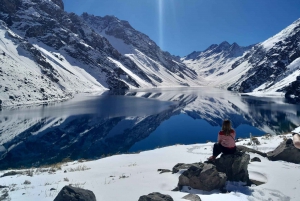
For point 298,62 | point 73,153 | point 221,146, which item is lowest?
point 73,153

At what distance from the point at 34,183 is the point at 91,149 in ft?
69.1

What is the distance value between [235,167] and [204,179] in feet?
5.06

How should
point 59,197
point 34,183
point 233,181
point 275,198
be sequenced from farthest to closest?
1. point 34,183
2. point 233,181
3. point 275,198
4. point 59,197

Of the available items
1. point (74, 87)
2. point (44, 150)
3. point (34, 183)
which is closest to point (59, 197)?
point (34, 183)

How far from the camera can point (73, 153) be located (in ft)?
97.3

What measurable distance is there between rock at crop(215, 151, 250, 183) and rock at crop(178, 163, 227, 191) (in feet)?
2.09

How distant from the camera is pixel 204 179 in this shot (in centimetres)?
878

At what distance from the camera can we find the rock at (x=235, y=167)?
9.38 meters

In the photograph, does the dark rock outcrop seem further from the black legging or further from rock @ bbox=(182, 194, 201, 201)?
rock @ bbox=(182, 194, 201, 201)

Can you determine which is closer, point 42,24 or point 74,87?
point 74,87

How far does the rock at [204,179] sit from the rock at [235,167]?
64 cm

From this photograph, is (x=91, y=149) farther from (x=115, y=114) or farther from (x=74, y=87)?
(x=74, y=87)

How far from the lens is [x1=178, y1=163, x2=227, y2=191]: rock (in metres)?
8.75

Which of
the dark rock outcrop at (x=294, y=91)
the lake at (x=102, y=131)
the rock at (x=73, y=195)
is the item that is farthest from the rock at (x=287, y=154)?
the dark rock outcrop at (x=294, y=91)
